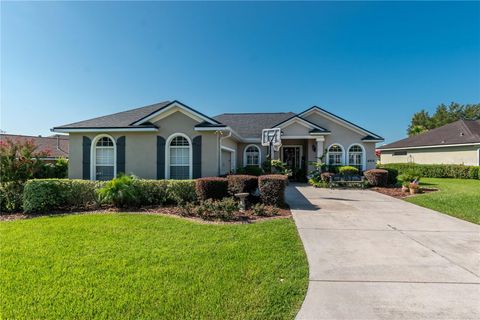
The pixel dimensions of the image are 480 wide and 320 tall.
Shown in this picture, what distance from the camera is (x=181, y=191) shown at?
9320 millimetres

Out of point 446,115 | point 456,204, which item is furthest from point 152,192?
point 446,115

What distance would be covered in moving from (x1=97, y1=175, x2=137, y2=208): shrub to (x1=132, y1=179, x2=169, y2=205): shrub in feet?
0.98

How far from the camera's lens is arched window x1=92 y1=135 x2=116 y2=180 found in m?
12.2

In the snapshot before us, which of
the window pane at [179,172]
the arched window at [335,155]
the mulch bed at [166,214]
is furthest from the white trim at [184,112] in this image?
the arched window at [335,155]

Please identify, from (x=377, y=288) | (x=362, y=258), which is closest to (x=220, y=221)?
(x=362, y=258)

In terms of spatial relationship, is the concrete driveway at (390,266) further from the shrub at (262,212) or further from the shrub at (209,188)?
the shrub at (209,188)

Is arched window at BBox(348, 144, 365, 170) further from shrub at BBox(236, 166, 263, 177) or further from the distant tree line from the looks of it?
the distant tree line

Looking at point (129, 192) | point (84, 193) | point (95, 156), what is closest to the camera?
point (129, 192)

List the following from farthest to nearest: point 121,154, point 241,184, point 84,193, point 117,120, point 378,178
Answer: point 378,178 → point 117,120 → point 121,154 → point 241,184 → point 84,193

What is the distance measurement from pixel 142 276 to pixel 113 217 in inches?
173

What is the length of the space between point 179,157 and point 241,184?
4225mm

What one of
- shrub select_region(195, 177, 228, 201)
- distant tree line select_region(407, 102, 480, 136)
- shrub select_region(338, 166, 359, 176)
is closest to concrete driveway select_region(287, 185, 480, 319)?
shrub select_region(195, 177, 228, 201)

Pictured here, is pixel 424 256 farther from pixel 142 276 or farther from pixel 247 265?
pixel 142 276

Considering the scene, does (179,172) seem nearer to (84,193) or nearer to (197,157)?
(197,157)
